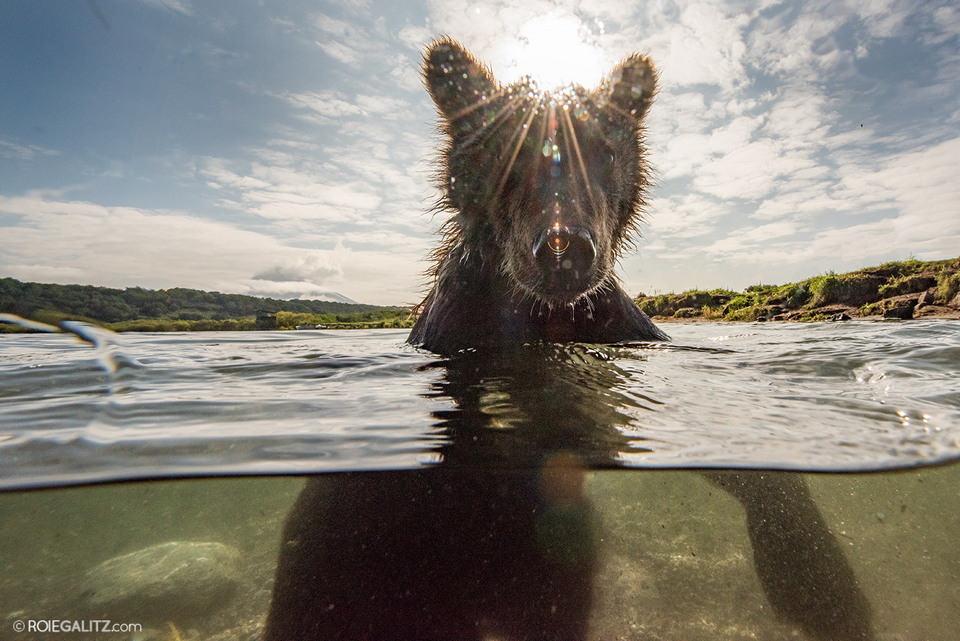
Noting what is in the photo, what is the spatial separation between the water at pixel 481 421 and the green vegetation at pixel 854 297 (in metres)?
7.99

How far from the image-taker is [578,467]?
10.0ft

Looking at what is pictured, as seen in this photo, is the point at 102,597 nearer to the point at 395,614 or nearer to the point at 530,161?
the point at 395,614

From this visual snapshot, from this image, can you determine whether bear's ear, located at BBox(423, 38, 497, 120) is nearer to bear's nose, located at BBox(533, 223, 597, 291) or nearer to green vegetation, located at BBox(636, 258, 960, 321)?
bear's nose, located at BBox(533, 223, 597, 291)

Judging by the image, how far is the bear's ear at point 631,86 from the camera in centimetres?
422

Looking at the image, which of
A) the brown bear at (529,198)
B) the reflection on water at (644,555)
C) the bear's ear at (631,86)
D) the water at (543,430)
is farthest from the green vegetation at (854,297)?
the brown bear at (529,198)

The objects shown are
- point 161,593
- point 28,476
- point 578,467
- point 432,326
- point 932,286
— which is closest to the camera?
point 28,476

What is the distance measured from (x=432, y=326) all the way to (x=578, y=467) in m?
2.03

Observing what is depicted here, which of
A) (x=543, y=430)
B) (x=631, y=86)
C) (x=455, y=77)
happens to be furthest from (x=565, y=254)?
(x=631, y=86)

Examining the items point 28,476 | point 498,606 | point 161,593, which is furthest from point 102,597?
point 498,606

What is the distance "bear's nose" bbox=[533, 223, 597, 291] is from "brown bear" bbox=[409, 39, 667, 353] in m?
0.02

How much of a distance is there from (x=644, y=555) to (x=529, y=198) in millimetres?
3299

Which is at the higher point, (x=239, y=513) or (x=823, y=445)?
(x=823, y=445)

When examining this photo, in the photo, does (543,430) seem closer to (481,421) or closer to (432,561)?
(481,421)

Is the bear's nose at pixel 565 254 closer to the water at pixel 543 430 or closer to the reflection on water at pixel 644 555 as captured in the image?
the water at pixel 543 430
